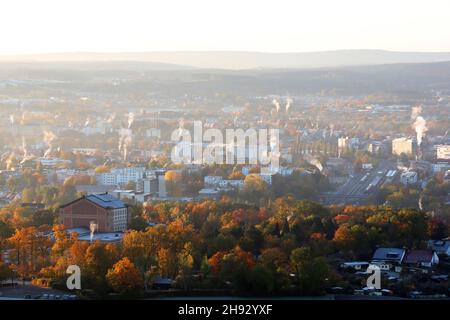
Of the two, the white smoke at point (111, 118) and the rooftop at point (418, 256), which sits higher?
the rooftop at point (418, 256)

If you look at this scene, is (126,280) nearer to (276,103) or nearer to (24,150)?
(24,150)

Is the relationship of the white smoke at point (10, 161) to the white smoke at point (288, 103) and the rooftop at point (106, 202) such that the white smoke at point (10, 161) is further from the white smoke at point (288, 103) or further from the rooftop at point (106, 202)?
the white smoke at point (288, 103)

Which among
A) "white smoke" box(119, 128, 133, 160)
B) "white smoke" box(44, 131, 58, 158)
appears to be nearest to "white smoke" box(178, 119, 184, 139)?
"white smoke" box(119, 128, 133, 160)

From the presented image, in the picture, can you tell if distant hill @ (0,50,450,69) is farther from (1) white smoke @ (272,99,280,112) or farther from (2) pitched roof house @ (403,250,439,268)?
(2) pitched roof house @ (403,250,439,268)

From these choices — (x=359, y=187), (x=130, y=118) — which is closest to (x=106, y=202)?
(x=359, y=187)

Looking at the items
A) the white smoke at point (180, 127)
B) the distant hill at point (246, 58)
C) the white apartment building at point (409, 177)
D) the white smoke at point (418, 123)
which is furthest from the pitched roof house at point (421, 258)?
the distant hill at point (246, 58)
